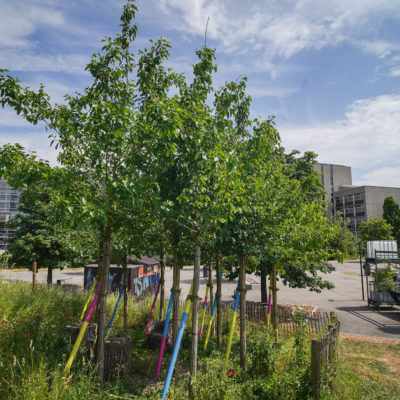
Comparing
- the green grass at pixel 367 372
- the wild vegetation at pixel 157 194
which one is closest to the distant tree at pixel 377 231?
the green grass at pixel 367 372

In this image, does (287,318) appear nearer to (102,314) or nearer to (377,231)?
(102,314)

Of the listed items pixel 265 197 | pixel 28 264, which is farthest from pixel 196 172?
pixel 28 264

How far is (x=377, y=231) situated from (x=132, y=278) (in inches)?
1748

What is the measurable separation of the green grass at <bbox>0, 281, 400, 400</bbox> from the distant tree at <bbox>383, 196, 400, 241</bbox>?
48.6 m

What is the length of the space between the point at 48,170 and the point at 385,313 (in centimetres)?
1641

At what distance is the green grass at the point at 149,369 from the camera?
4.30 metres

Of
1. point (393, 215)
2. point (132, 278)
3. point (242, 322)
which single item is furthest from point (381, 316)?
point (393, 215)

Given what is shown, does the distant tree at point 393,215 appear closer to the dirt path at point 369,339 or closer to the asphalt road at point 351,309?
the asphalt road at point 351,309

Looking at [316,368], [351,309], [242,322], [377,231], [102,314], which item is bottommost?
[351,309]

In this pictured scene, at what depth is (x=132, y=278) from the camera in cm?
1564

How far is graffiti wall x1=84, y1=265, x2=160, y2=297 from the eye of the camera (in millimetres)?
15664

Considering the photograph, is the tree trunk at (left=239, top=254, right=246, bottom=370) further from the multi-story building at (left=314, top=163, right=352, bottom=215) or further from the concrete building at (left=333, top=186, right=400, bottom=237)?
the multi-story building at (left=314, top=163, right=352, bottom=215)

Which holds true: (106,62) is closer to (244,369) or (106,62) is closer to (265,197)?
(265,197)

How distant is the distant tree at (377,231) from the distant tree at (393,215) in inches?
43.6
